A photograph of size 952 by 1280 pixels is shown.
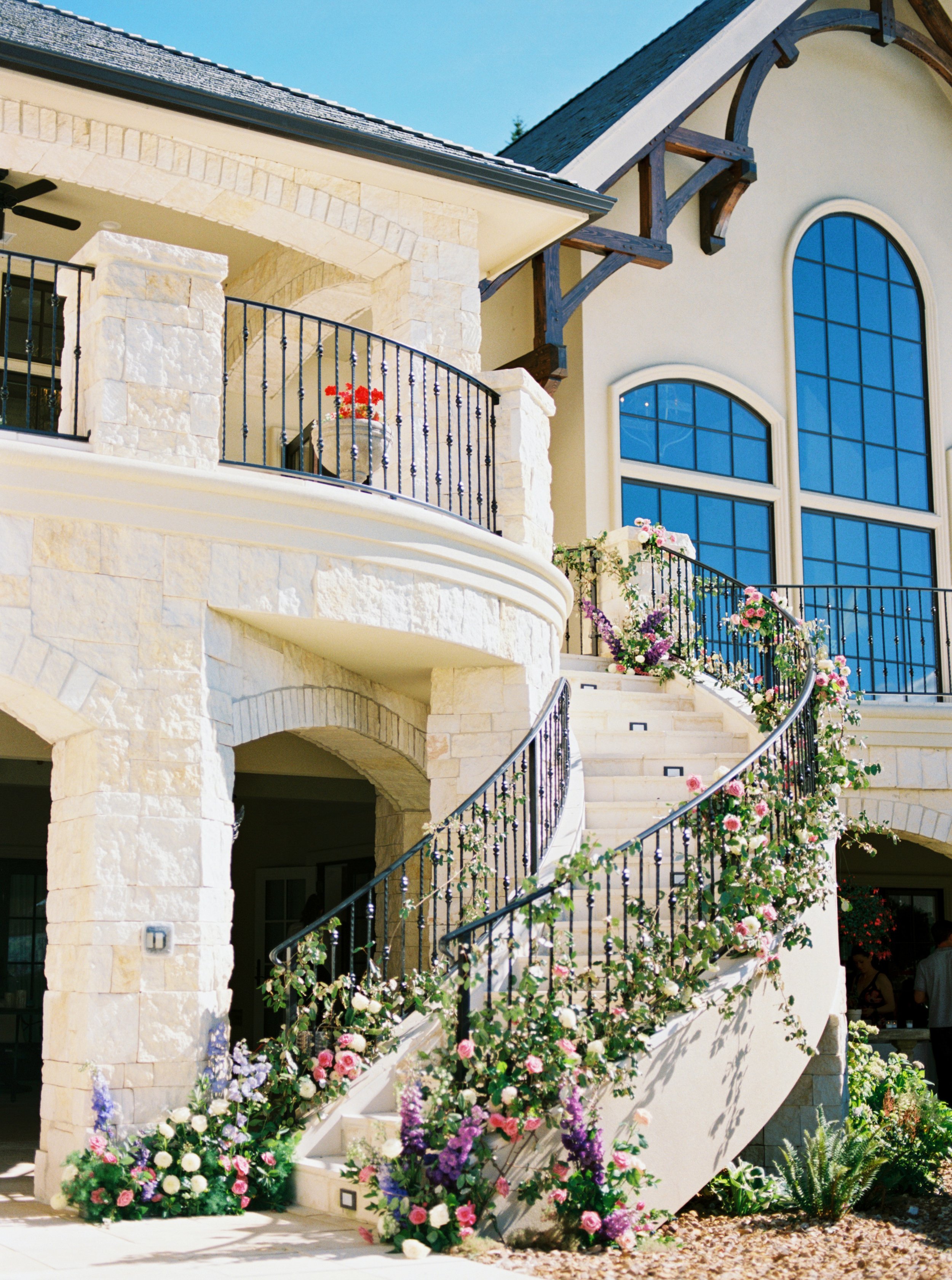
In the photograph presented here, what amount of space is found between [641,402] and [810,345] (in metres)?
2.70

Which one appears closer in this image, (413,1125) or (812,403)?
(413,1125)

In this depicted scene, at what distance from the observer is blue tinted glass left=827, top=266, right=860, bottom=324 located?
16.0 metres

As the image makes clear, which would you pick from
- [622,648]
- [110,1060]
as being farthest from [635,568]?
[110,1060]

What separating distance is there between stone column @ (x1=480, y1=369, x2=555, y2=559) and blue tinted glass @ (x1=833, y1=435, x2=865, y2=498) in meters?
7.40

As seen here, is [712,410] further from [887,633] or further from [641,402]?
[887,633]

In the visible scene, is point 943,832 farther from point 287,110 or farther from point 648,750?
point 287,110

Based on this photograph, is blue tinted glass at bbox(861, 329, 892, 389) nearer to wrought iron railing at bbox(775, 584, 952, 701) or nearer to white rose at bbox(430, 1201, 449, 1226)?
wrought iron railing at bbox(775, 584, 952, 701)

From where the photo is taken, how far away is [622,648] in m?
11.5

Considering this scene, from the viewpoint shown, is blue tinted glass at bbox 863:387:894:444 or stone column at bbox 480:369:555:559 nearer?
stone column at bbox 480:369:555:559

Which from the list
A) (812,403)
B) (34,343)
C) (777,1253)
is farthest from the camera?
(812,403)

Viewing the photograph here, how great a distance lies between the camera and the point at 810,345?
15797 millimetres

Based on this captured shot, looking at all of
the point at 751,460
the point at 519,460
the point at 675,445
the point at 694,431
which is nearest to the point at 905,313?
the point at 751,460

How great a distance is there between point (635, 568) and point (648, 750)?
2.63 m

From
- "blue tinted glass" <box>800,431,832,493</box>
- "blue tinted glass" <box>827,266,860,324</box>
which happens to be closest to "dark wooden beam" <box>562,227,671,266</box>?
"blue tinted glass" <box>800,431,832,493</box>
